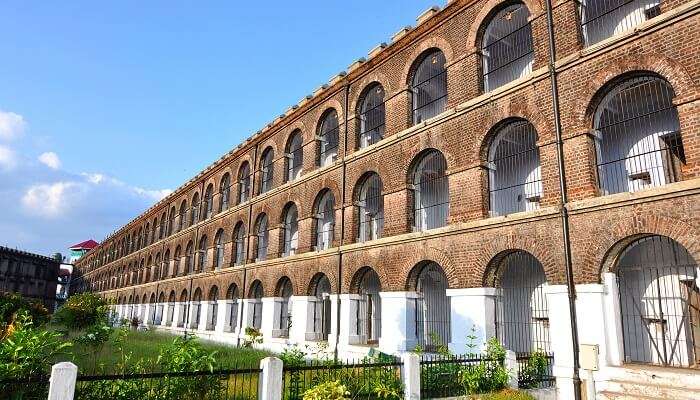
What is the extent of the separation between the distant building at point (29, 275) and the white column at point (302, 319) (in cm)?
5832

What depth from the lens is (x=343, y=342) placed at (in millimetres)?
17688

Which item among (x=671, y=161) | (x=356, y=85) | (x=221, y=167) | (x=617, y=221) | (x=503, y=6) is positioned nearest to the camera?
(x=617, y=221)

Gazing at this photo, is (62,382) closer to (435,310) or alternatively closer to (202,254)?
(435,310)

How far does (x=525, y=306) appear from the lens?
1530 centimetres

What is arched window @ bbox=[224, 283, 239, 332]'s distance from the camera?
2745cm

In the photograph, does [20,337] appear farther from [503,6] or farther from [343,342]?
[503,6]

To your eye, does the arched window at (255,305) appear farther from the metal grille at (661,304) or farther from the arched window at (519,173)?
the metal grille at (661,304)

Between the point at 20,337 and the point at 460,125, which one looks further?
the point at 460,125

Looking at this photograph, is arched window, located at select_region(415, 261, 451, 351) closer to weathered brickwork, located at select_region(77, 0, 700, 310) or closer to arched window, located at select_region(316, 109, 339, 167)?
weathered brickwork, located at select_region(77, 0, 700, 310)

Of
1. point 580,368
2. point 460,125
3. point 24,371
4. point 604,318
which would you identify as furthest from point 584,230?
point 24,371

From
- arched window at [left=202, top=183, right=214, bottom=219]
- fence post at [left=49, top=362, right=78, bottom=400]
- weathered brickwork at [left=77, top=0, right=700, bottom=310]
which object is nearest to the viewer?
fence post at [left=49, top=362, right=78, bottom=400]

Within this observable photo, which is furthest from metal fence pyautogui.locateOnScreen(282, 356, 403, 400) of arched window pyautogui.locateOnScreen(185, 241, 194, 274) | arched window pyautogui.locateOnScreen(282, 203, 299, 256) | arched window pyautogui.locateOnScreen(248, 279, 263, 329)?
arched window pyautogui.locateOnScreen(185, 241, 194, 274)

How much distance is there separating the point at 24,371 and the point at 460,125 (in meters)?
12.1

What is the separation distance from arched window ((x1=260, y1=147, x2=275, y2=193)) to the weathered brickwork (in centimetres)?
31
